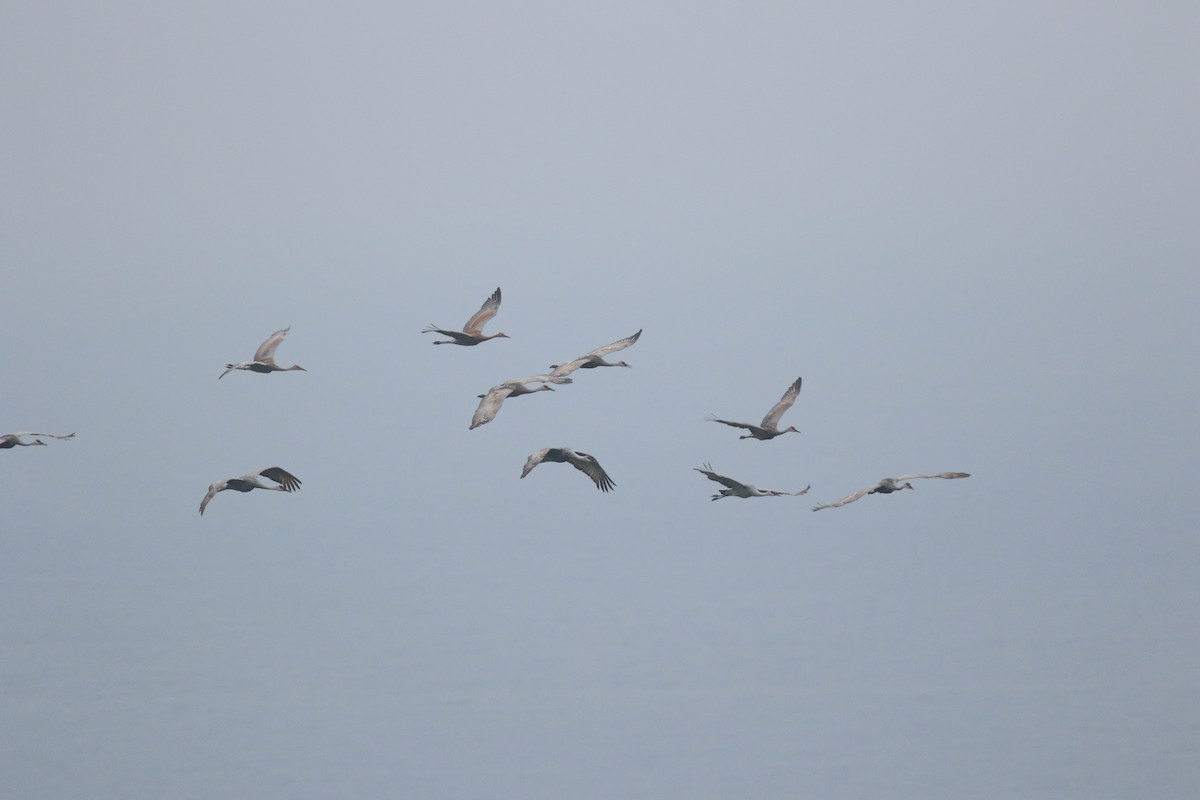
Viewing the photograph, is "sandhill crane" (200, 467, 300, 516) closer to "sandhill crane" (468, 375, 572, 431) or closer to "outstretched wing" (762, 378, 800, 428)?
"sandhill crane" (468, 375, 572, 431)

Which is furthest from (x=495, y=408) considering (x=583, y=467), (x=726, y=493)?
(x=726, y=493)

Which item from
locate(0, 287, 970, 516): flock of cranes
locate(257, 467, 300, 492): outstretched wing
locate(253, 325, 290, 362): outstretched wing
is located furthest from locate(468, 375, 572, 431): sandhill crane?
locate(253, 325, 290, 362): outstretched wing

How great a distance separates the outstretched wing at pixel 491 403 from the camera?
158 ft

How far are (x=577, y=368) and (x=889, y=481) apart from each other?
33.4ft

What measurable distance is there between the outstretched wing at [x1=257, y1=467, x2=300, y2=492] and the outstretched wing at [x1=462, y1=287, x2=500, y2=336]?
10377 millimetres

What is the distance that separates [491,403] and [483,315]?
446 inches

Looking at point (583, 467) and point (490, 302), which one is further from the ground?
point (490, 302)

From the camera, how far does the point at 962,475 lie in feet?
163

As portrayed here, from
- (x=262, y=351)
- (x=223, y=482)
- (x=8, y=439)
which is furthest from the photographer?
(x=262, y=351)

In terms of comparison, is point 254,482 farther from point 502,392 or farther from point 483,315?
point 483,315

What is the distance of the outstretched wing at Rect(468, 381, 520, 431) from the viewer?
158 ft

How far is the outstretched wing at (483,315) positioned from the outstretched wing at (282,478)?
1038 centimetres

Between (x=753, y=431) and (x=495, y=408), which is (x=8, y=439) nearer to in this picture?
(x=495, y=408)

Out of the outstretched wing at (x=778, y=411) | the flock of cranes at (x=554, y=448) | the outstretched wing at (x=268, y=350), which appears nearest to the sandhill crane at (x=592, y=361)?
the flock of cranes at (x=554, y=448)
